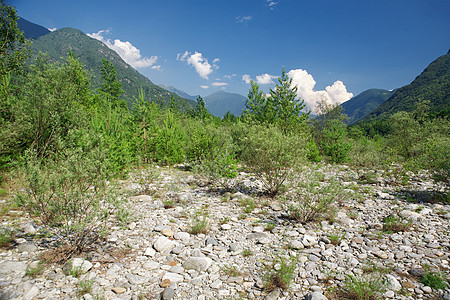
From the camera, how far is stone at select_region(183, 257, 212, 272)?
4102 mm

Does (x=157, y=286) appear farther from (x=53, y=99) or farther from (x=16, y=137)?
(x=53, y=99)

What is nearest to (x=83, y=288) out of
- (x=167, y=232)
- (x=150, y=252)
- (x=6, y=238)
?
(x=150, y=252)

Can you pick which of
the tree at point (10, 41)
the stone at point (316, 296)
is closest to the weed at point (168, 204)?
the stone at point (316, 296)

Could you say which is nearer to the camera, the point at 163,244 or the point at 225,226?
the point at 163,244

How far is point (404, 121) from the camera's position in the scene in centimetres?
1948

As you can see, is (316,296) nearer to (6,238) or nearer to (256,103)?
(6,238)

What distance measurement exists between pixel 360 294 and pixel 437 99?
5592 inches

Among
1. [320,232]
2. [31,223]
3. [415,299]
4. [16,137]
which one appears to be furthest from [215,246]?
[16,137]

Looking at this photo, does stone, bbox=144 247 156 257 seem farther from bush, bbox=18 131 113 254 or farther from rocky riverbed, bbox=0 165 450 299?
bush, bbox=18 131 113 254

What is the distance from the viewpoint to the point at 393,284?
3488 millimetres

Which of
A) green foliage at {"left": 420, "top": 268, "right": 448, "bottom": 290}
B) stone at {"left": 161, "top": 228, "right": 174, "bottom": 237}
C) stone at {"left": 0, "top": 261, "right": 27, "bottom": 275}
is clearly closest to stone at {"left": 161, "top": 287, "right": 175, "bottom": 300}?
stone at {"left": 161, "top": 228, "right": 174, "bottom": 237}

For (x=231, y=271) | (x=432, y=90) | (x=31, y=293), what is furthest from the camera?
(x=432, y=90)

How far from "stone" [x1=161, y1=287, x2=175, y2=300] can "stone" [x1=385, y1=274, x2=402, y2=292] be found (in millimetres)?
3481

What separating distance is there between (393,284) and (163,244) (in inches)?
174
